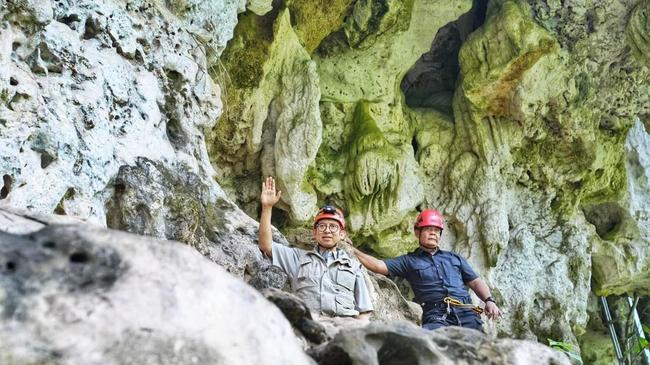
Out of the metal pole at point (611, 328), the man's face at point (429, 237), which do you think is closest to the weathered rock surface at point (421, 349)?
the man's face at point (429, 237)

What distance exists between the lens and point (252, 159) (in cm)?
698

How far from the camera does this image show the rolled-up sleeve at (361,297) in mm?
3844

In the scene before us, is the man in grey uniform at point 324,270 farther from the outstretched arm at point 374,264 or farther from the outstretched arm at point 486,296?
the outstretched arm at point 486,296

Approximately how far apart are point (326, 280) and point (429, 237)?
108 cm

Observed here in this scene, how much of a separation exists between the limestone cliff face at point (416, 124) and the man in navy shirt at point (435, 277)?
3.14 feet

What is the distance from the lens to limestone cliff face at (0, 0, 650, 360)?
429 cm

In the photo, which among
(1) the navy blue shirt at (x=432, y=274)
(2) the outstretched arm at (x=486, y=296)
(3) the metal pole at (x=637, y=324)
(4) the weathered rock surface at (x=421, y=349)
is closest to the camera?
→ (4) the weathered rock surface at (x=421, y=349)

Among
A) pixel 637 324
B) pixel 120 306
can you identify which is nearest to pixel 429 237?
pixel 120 306

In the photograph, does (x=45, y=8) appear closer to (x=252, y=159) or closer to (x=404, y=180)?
(x=252, y=159)

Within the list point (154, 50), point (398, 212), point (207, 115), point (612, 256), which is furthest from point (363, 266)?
point (612, 256)

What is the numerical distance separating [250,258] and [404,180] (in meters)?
3.91

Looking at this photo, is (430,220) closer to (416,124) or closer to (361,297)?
(361,297)

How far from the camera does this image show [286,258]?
4.02 metres

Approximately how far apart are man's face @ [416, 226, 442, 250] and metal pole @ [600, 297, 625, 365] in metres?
6.54
